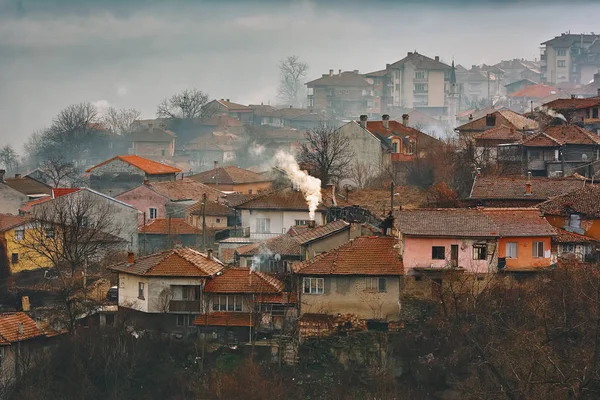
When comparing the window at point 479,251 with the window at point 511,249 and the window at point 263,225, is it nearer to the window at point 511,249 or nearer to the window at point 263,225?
the window at point 511,249

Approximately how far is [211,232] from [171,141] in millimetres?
41239

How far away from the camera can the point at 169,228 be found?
4684 cm

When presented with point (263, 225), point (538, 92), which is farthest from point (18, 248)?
point (538, 92)

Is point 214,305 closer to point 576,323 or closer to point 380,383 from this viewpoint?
point 380,383

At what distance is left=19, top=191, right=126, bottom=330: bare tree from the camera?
37719mm

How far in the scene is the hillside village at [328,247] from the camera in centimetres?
3356

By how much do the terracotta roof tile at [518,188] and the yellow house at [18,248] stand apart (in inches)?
604

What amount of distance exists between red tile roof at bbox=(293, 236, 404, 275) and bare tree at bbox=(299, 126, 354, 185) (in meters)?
14.9

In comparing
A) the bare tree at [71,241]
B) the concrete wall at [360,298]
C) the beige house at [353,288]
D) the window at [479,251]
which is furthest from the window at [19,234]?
the window at [479,251]

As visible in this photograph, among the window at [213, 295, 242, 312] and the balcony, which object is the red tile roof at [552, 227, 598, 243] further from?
the balcony

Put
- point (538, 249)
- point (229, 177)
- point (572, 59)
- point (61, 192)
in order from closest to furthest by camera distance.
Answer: point (538, 249) < point (61, 192) < point (229, 177) < point (572, 59)

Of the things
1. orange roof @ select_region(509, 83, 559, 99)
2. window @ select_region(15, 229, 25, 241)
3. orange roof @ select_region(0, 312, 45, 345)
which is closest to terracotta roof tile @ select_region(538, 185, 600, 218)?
orange roof @ select_region(0, 312, 45, 345)

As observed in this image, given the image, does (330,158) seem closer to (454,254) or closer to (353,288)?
(454,254)

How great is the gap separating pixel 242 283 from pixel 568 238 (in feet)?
31.9
